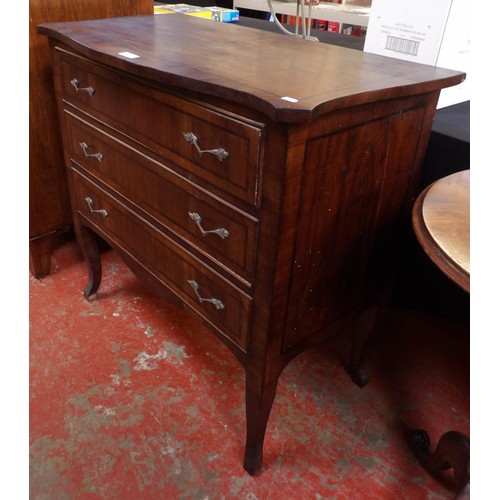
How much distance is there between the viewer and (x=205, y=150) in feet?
3.32

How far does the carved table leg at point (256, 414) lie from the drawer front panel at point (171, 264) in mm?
100

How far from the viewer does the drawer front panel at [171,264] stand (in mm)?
1133

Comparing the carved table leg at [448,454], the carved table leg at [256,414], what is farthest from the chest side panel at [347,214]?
the carved table leg at [448,454]

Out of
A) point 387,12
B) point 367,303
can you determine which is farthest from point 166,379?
point 387,12

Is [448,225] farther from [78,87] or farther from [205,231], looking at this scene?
[78,87]

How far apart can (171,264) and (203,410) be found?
49 cm

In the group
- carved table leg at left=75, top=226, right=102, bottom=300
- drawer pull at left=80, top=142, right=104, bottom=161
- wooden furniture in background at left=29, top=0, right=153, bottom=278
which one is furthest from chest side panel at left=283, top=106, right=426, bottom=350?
wooden furniture in background at left=29, top=0, right=153, bottom=278

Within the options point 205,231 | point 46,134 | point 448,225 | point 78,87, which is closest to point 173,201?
point 205,231

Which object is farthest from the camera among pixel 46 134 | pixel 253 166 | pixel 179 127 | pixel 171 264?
pixel 46 134

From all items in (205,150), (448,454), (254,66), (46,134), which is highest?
(254,66)

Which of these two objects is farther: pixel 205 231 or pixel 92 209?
pixel 92 209

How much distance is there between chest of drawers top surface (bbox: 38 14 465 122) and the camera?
2.84 ft

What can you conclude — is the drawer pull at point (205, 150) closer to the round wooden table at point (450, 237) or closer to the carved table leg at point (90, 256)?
the round wooden table at point (450, 237)
